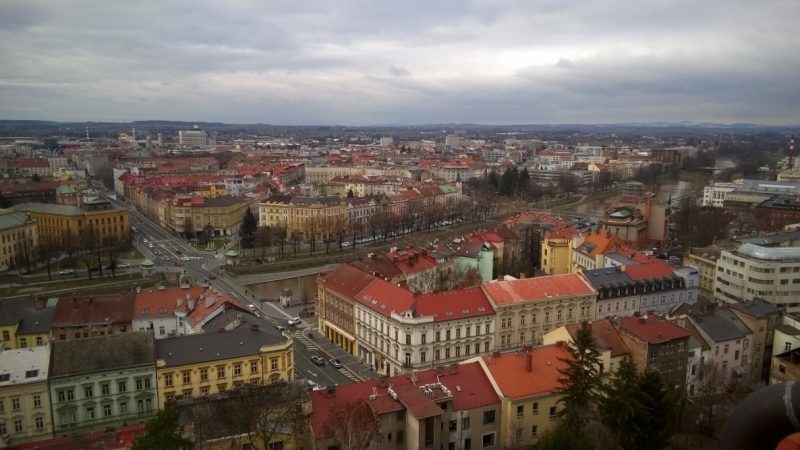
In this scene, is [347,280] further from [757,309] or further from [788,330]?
[788,330]

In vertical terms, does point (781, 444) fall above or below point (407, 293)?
above

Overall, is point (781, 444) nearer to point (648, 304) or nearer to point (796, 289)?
point (648, 304)

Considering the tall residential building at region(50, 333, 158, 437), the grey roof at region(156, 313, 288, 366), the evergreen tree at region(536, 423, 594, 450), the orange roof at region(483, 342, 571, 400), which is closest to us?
the evergreen tree at region(536, 423, 594, 450)

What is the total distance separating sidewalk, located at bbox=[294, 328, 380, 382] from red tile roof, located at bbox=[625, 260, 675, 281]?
2156 cm

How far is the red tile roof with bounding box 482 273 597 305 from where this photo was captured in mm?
40281

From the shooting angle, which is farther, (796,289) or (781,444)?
(796,289)

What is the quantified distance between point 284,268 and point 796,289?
1971 inches

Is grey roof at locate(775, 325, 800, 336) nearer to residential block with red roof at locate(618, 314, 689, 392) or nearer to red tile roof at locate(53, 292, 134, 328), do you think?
residential block with red roof at locate(618, 314, 689, 392)

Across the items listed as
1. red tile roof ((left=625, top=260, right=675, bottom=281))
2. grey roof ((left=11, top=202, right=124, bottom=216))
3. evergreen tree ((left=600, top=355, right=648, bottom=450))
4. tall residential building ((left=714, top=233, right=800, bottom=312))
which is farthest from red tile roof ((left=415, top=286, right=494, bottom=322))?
grey roof ((left=11, top=202, right=124, bottom=216))

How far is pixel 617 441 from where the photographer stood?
22.5 m

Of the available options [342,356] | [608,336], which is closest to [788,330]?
[608,336]

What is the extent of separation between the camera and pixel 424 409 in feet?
83.5

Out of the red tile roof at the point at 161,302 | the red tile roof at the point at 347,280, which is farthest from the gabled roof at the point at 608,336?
the red tile roof at the point at 161,302

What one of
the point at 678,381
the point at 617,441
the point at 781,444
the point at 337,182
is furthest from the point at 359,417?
the point at 337,182
